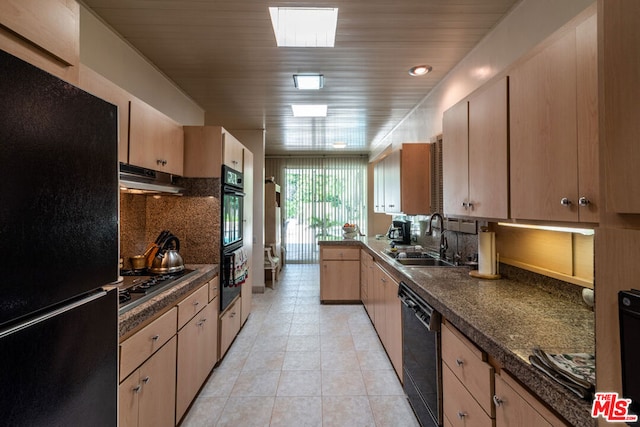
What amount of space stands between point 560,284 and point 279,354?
234cm

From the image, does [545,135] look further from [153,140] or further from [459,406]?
[153,140]

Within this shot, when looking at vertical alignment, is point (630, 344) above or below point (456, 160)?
below

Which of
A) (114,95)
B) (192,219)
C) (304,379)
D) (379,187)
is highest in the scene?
(114,95)

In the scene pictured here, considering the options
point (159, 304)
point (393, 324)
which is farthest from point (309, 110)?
point (159, 304)

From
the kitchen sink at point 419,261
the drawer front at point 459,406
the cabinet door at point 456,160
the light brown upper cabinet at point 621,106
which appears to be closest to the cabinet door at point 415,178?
the kitchen sink at point 419,261

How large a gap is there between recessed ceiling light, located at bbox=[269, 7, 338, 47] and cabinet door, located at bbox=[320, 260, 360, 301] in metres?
2.89

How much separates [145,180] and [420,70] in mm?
2549

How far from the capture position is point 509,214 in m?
1.41

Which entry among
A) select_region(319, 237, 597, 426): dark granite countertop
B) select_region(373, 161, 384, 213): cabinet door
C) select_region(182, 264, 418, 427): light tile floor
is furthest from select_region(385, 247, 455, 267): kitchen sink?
select_region(373, 161, 384, 213): cabinet door

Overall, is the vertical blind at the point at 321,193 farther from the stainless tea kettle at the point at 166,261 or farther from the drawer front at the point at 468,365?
the drawer front at the point at 468,365

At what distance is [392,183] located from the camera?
3611 mm

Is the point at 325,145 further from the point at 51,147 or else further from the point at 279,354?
the point at 51,147

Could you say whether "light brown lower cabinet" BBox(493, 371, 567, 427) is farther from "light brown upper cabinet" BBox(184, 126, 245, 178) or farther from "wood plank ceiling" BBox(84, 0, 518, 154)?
"light brown upper cabinet" BBox(184, 126, 245, 178)

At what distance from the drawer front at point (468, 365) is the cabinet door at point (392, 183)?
79.5 inches
